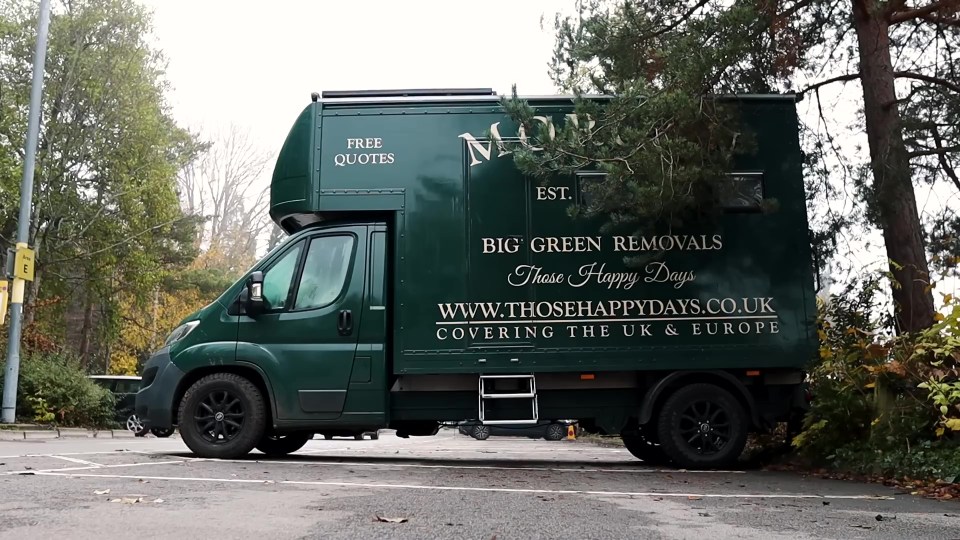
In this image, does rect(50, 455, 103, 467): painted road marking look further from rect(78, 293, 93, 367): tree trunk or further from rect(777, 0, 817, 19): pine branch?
rect(78, 293, 93, 367): tree trunk

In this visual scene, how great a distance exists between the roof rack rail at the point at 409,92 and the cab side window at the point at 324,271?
1478mm

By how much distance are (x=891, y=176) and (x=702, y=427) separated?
3.12 m

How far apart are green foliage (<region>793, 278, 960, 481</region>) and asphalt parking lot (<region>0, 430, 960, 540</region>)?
1.88ft

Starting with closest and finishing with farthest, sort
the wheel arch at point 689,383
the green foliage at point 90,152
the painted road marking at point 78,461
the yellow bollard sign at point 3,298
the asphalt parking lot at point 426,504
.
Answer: the asphalt parking lot at point 426,504, the painted road marking at point 78,461, the wheel arch at point 689,383, the yellow bollard sign at point 3,298, the green foliage at point 90,152

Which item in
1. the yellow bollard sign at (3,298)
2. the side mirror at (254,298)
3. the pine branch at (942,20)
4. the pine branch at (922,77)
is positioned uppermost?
the pine branch at (942,20)

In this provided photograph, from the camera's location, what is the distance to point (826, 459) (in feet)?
27.2

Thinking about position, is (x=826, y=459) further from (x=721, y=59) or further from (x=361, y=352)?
(x=361, y=352)

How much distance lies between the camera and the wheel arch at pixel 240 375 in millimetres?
8234

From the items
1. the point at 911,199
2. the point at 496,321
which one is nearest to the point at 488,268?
the point at 496,321

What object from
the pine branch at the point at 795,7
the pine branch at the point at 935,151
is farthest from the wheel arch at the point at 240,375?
the pine branch at the point at 935,151

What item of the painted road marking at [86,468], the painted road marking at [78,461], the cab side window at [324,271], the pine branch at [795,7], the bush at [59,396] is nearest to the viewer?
the painted road marking at [86,468]

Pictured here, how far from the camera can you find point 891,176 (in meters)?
8.57

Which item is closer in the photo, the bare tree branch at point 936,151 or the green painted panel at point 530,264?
the green painted panel at point 530,264

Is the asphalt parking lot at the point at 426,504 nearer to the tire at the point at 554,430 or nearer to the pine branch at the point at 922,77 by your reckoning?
the tire at the point at 554,430
